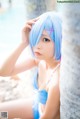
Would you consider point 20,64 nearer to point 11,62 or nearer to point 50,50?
point 11,62

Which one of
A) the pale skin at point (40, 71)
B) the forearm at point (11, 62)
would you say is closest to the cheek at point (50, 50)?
the pale skin at point (40, 71)

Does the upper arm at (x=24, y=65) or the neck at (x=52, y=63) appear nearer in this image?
the neck at (x=52, y=63)

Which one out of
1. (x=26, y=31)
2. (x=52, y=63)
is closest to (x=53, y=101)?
(x=52, y=63)

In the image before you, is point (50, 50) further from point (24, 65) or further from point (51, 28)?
point (24, 65)

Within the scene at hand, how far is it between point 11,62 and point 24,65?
9 cm

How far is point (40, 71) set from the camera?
1040 mm

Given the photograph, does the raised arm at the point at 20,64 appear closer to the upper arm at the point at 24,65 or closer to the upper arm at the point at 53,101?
the upper arm at the point at 24,65

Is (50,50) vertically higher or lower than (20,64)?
higher

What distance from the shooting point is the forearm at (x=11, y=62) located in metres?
0.97

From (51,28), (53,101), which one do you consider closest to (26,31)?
(51,28)

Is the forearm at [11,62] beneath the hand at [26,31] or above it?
beneath

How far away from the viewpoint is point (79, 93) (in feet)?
2.52

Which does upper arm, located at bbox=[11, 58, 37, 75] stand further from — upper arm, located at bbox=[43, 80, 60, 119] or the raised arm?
upper arm, located at bbox=[43, 80, 60, 119]

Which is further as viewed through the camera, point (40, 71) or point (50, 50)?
point (40, 71)
